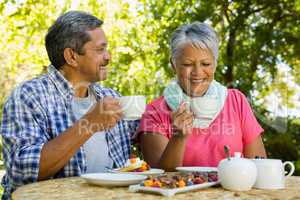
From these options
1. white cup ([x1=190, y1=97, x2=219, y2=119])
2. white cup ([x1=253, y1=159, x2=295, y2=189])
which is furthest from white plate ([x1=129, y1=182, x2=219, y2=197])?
white cup ([x1=190, y1=97, x2=219, y2=119])

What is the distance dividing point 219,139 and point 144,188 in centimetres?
100

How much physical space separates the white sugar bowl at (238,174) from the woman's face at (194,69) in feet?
2.82

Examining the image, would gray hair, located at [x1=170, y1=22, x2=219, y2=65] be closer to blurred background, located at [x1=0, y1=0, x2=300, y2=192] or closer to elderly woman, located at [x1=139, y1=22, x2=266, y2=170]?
elderly woman, located at [x1=139, y1=22, x2=266, y2=170]

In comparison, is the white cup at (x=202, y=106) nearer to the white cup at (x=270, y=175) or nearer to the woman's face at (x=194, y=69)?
the woman's face at (x=194, y=69)

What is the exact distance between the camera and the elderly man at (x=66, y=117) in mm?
2064

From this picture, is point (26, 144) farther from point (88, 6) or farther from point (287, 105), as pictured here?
point (287, 105)

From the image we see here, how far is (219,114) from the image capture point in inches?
108

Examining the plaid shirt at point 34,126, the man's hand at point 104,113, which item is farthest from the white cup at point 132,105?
the plaid shirt at point 34,126

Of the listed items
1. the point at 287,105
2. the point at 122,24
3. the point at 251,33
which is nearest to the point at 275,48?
the point at 251,33

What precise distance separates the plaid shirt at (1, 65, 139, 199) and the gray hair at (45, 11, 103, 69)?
14 cm

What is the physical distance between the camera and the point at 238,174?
71.3 inches

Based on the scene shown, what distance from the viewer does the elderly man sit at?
206cm

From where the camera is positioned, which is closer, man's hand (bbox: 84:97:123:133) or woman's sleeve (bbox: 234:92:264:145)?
man's hand (bbox: 84:97:123:133)

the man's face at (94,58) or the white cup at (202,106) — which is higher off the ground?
the man's face at (94,58)
